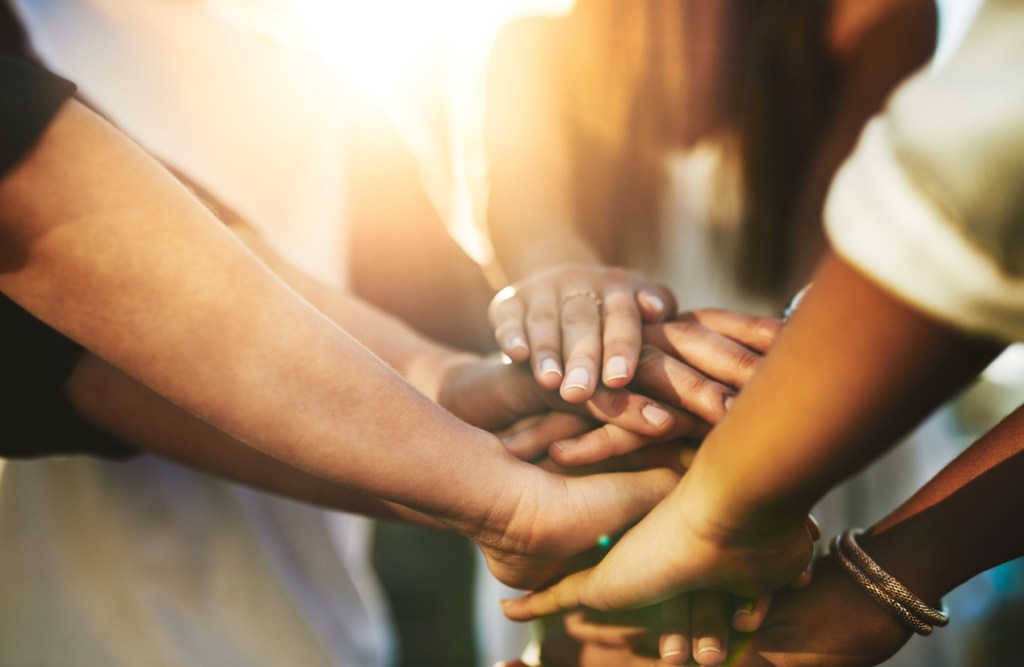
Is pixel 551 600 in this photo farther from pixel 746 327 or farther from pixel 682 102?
pixel 682 102

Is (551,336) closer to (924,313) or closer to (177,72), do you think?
(924,313)

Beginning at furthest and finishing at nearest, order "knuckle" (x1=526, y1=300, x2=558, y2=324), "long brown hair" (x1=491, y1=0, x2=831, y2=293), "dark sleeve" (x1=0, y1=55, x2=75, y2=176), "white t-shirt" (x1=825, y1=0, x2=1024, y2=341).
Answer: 1. "long brown hair" (x1=491, y1=0, x2=831, y2=293)
2. "knuckle" (x1=526, y1=300, x2=558, y2=324)
3. "dark sleeve" (x1=0, y1=55, x2=75, y2=176)
4. "white t-shirt" (x1=825, y1=0, x2=1024, y2=341)

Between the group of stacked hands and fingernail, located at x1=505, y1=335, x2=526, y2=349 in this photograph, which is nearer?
the group of stacked hands

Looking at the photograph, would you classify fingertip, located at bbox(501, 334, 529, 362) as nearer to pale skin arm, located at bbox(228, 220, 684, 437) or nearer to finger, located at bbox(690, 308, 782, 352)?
pale skin arm, located at bbox(228, 220, 684, 437)

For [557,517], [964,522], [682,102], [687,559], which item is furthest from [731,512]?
[682,102]

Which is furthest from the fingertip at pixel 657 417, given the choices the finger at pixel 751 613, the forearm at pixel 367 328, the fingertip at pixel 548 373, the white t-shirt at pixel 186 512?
the white t-shirt at pixel 186 512

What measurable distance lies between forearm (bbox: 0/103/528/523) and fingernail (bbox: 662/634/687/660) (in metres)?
0.27

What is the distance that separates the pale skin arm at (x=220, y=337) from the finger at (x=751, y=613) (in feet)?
0.68

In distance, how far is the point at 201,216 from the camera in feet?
2.09

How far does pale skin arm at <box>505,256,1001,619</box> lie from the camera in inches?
19.0

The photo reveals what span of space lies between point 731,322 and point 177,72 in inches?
39.2

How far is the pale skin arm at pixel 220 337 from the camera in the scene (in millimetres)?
579

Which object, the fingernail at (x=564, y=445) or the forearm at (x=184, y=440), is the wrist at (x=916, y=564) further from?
the forearm at (x=184, y=440)

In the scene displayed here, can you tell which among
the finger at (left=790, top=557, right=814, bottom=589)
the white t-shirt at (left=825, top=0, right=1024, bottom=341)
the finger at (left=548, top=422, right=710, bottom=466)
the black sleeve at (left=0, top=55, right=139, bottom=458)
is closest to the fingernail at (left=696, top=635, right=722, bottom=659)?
the finger at (left=790, top=557, right=814, bottom=589)
